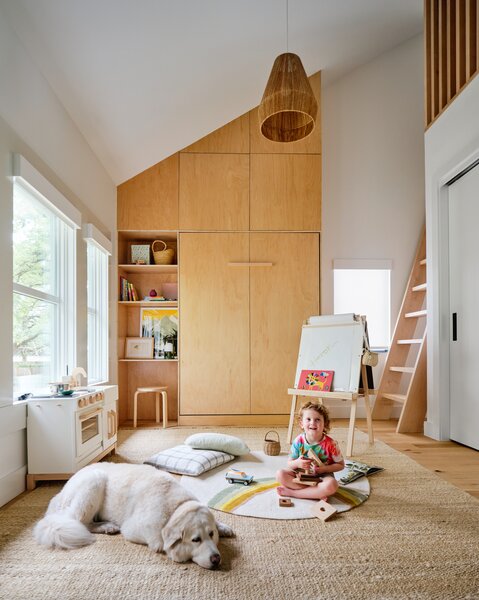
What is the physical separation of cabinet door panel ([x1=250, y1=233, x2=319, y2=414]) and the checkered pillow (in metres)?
1.52

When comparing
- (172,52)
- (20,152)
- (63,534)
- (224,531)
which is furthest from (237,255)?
(63,534)

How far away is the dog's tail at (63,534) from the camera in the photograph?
1.94 meters

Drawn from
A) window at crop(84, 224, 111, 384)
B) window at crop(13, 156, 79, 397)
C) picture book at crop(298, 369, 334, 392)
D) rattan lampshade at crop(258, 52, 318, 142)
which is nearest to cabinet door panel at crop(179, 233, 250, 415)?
window at crop(84, 224, 111, 384)

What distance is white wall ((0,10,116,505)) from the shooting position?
8.23 feet

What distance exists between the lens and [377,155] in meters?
5.39

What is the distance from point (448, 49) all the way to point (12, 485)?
14.8 feet

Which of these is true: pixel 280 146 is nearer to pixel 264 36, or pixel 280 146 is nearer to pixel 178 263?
pixel 264 36

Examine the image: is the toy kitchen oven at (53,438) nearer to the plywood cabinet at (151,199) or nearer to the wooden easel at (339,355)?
the wooden easel at (339,355)

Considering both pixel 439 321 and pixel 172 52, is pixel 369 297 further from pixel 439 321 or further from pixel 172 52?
pixel 172 52

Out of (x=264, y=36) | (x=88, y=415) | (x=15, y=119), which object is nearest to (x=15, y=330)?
(x=88, y=415)

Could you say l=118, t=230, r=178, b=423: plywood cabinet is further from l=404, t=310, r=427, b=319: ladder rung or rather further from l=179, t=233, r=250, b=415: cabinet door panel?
l=404, t=310, r=427, b=319: ladder rung

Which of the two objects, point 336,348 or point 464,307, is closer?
point 464,307

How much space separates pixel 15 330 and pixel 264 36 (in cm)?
297

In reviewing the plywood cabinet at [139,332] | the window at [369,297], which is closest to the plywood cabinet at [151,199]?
the plywood cabinet at [139,332]
